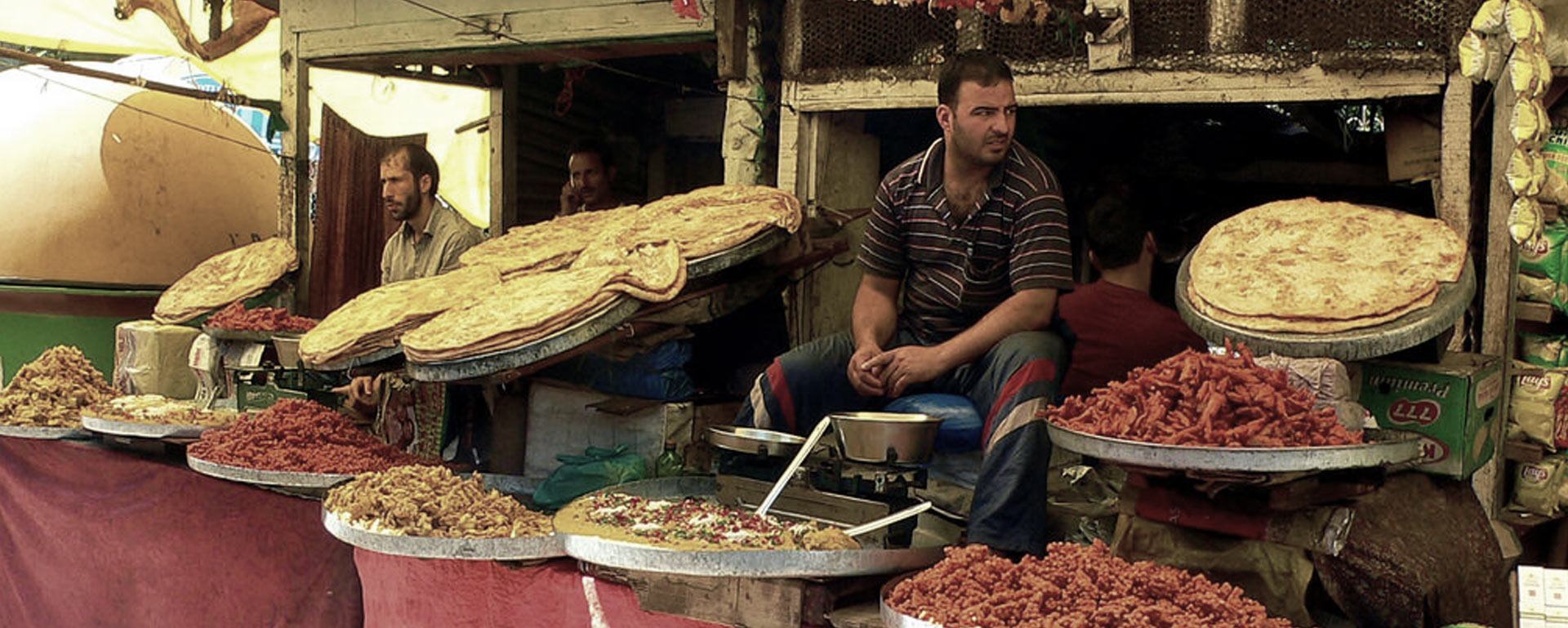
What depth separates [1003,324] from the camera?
3.59 meters

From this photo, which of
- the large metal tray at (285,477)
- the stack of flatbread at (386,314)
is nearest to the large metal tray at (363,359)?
Result: the stack of flatbread at (386,314)

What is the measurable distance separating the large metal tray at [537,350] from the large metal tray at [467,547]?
21.6 inches

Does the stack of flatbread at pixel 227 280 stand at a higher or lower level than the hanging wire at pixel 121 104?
lower

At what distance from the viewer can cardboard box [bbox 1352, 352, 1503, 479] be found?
2.99 m

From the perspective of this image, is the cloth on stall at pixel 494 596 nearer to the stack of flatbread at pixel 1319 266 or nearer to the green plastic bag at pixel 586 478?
the green plastic bag at pixel 586 478

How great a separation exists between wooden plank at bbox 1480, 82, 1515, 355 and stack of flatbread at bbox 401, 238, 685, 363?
2.48m

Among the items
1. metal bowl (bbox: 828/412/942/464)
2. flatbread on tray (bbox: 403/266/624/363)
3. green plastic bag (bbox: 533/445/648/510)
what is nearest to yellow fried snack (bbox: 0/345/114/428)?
flatbread on tray (bbox: 403/266/624/363)

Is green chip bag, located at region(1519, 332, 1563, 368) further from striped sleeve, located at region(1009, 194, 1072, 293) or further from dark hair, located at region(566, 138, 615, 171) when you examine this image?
dark hair, located at region(566, 138, 615, 171)

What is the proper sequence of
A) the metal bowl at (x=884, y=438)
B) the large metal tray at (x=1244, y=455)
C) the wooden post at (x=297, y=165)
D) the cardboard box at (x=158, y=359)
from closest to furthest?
the large metal tray at (x=1244, y=455), the metal bowl at (x=884, y=438), the cardboard box at (x=158, y=359), the wooden post at (x=297, y=165)

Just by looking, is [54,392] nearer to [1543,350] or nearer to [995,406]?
[995,406]

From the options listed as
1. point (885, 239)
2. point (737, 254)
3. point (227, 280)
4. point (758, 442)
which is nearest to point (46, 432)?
point (227, 280)

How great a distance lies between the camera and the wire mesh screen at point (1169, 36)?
392 cm

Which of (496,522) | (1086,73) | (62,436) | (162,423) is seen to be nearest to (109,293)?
(62,436)

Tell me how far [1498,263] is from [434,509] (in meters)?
3.28
